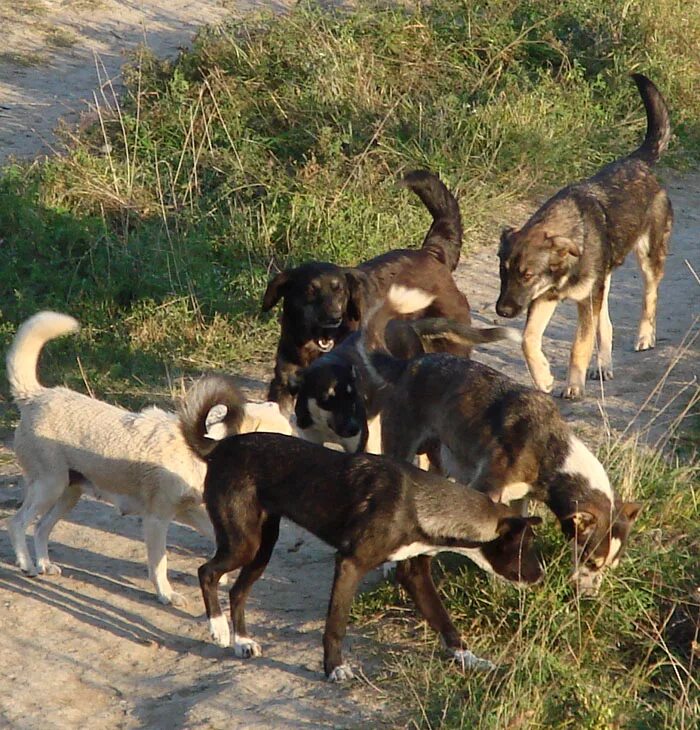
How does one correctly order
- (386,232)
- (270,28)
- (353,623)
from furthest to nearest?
1. (270,28)
2. (386,232)
3. (353,623)

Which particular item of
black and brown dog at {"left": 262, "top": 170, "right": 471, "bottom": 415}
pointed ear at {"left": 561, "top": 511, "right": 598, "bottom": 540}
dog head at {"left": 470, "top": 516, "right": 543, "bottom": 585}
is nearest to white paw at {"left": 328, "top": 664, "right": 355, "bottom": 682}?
dog head at {"left": 470, "top": 516, "right": 543, "bottom": 585}

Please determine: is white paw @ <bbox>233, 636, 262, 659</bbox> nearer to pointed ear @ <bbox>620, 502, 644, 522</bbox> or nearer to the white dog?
the white dog

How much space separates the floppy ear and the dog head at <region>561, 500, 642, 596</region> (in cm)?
274

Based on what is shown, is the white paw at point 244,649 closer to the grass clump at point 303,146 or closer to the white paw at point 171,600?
the white paw at point 171,600

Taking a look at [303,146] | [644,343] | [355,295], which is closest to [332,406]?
[355,295]

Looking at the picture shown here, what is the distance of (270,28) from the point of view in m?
12.5

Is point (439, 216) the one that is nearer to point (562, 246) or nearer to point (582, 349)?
point (562, 246)

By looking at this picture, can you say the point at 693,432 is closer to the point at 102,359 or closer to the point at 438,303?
the point at 438,303

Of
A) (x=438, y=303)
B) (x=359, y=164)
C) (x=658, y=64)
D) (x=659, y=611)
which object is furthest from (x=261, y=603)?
(x=658, y=64)

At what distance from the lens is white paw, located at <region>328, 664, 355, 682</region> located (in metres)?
5.17

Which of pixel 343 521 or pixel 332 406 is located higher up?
pixel 343 521

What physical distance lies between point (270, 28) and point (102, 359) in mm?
4740

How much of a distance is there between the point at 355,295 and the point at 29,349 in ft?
6.69

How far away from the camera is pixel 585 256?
8234mm
